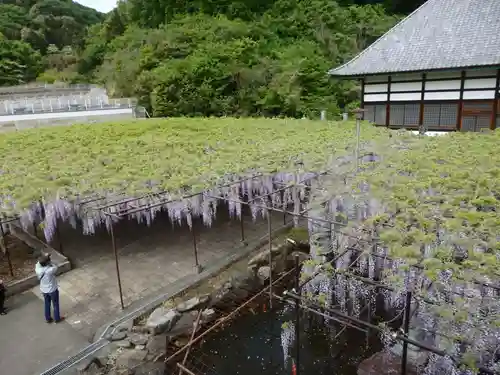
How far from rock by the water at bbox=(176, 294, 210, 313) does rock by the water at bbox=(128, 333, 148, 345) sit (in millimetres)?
827

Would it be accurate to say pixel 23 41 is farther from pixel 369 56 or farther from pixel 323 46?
pixel 369 56

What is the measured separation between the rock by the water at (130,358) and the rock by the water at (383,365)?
3.33 meters

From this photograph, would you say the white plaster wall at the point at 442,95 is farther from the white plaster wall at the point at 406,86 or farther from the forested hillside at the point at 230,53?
the forested hillside at the point at 230,53

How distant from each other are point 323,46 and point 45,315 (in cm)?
2563

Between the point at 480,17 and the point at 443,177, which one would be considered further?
the point at 480,17

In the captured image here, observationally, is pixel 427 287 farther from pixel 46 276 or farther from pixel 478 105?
pixel 478 105

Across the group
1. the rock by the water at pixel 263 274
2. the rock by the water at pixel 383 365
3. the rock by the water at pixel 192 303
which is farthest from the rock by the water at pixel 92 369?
the rock by the water at pixel 383 365

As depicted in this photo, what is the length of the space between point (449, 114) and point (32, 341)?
48.2 feet

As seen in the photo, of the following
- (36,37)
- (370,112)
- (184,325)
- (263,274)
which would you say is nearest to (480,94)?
(370,112)

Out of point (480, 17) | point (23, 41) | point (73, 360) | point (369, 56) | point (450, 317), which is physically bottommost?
point (73, 360)

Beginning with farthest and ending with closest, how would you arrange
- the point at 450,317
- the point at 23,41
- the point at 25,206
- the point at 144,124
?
the point at 23,41 < the point at 144,124 < the point at 25,206 < the point at 450,317

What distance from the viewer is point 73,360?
5.26 meters

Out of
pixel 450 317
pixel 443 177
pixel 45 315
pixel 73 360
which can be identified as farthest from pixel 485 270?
pixel 45 315

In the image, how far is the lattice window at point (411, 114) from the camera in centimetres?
1455
